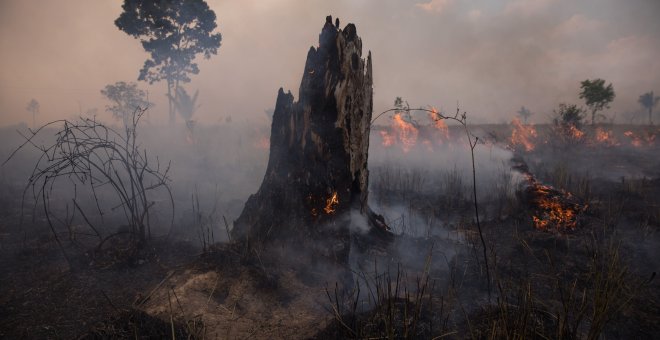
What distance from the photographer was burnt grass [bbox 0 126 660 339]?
353 cm

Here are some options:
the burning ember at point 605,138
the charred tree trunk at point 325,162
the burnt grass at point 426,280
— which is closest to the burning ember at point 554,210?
the burnt grass at point 426,280

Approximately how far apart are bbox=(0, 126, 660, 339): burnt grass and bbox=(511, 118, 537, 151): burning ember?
14593 millimetres

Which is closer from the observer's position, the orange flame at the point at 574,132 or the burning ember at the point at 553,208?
the burning ember at the point at 553,208

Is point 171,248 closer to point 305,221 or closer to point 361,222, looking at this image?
point 305,221

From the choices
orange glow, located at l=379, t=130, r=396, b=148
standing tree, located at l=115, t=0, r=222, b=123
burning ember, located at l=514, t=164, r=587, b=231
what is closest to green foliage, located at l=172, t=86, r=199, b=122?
standing tree, located at l=115, t=0, r=222, b=123

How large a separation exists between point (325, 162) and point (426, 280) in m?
3.94

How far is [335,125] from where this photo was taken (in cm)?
678

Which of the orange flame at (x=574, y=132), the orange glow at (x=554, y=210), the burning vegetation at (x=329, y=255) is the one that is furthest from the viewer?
the orange flame at (x=574, y=132)

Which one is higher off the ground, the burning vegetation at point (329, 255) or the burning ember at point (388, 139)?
the burning ember at point (388, 139)

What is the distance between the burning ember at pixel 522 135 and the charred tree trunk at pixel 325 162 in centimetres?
2150

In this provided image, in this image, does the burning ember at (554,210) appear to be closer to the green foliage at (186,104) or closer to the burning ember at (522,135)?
the burning ember at (522,135)

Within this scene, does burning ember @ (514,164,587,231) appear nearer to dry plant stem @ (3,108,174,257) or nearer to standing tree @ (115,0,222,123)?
dry plant stem @ (3,108,174,257)

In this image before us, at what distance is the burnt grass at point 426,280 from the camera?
3533mm

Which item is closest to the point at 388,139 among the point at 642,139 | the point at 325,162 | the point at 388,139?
the point at 388,139
